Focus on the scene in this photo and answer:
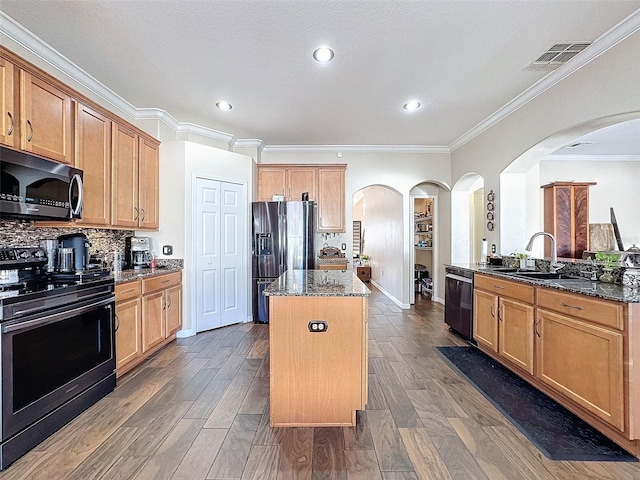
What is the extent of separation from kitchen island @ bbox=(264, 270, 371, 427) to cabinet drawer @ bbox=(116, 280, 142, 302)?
151cm

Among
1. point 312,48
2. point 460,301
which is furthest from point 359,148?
point 460,301

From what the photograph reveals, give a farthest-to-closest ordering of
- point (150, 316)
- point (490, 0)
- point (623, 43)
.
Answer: point (150, 316), point (623, 43), point (490, 0)

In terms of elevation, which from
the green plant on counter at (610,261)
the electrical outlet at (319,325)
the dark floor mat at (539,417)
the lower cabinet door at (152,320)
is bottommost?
the dark floor mat at (539,417)

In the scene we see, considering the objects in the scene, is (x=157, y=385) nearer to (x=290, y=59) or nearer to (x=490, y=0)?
(x=290, y=59)

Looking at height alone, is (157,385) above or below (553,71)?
below

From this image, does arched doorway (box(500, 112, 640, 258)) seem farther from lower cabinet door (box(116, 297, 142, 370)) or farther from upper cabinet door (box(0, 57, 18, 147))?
upper cabinet door (box(0, 57, 18, 147))

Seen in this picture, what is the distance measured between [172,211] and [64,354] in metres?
2.17

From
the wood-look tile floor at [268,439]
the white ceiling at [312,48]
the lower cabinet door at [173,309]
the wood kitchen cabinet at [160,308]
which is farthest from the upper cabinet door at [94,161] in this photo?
the wood-look tile floor at [268,439]

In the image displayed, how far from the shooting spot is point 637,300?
1680 millimetres

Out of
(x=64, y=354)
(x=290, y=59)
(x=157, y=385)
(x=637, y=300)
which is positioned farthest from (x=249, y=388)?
(x=290, y=59)

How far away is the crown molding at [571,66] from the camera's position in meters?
2.15

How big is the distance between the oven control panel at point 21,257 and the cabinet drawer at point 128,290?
0.59 m

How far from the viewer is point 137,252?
365 cm

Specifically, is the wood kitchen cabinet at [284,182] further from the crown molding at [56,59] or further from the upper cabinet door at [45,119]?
the upper cabinet door at [45,119]
